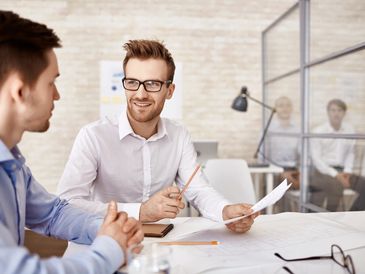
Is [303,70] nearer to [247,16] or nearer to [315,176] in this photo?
[315,176]

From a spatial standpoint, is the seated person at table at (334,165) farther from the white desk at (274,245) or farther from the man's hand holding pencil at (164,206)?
the man's hand holding pencil at (164,206)

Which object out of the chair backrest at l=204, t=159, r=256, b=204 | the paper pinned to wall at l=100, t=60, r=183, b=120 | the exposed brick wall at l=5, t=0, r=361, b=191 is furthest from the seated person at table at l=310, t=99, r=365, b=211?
the paper pinned to wall at l=100, t=60, r=183, b=120

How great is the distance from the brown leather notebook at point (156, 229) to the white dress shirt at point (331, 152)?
180 cm

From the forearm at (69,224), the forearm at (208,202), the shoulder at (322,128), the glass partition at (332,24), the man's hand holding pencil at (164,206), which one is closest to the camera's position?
the forearm at (69,224)

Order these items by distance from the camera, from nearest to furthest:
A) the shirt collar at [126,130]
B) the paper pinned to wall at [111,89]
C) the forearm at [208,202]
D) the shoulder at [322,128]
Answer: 1. the forearm at [208,202]
2. the shirt collar at [126,130]
3. the shoulder at [322,128]
4. the paper pinned to wall at [111,89]

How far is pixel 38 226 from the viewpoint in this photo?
3.73 feet

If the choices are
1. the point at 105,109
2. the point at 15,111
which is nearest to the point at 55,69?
the point at 15,111

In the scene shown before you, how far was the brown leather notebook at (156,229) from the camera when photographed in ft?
3.76

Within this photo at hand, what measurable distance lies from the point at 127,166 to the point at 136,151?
82 mm

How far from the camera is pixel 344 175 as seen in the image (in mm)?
2838

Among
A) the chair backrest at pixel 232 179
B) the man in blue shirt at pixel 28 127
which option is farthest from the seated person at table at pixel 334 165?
the man in blue shirt at pixel 28 127

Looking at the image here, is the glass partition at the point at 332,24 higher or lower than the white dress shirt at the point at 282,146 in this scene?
higher

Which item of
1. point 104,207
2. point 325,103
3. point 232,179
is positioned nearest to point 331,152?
point 325,103

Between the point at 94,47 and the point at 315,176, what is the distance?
278 centimetres
